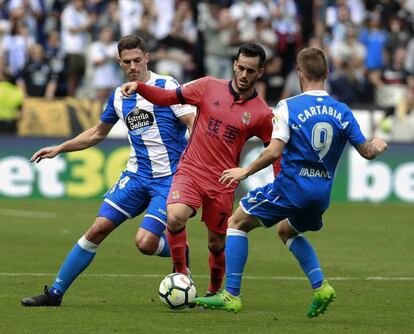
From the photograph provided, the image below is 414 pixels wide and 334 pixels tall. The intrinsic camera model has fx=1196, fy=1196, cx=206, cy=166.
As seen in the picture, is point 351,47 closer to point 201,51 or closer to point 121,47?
point 201,51

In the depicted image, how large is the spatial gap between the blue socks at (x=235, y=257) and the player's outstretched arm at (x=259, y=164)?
23.2 inches

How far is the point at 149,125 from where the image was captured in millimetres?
10297

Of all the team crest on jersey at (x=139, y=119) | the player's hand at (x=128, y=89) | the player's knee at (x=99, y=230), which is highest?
the player's hand at (x=128, y=89)

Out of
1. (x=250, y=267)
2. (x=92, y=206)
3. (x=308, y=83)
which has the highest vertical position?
(x=308, y=83)

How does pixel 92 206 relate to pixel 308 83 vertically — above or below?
below

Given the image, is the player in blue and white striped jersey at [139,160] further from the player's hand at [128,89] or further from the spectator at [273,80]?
the spectator at [273,80]

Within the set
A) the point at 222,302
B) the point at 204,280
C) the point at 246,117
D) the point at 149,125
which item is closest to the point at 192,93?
the point at 246,117

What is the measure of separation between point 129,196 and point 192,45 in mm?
14629

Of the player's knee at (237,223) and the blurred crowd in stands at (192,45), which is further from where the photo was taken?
the blurred crowd in stands at (192,45)

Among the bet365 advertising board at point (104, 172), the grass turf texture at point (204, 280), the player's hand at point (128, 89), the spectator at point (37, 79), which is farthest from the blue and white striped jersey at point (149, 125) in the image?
the spectator at point (37, 79)

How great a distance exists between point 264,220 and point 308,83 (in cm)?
112

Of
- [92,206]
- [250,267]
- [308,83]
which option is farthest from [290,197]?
[92,206]

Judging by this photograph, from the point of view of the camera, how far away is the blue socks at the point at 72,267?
32.3 feet

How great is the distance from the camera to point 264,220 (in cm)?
929
